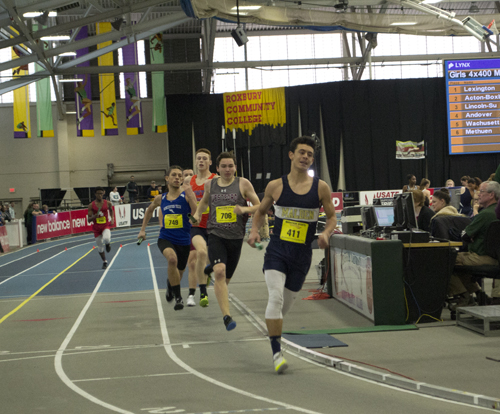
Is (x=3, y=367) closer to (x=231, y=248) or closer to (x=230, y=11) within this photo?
(x=231, y=248)

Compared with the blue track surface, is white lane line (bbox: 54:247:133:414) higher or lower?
higher

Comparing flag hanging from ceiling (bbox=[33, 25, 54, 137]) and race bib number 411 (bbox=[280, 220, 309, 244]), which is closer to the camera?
race bib number 411 (bbox=[280, 220, 309, 244])

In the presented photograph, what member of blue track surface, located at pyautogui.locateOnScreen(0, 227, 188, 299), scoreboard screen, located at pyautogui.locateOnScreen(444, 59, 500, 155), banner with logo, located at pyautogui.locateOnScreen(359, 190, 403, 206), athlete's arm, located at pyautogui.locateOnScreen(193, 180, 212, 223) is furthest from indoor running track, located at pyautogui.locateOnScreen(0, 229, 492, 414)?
scoreboard screen, located at pyautogui.locateOnScreen(444, 59, 500, 155)

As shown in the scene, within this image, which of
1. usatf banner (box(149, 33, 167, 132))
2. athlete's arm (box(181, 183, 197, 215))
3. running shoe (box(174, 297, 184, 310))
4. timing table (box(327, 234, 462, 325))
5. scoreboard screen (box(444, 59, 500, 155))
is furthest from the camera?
usatf banner (box(149, 33, 167, 132))

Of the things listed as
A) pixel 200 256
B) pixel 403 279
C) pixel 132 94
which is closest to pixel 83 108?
pixel 132 94

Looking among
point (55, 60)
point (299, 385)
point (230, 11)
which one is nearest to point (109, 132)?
point (55, 60)

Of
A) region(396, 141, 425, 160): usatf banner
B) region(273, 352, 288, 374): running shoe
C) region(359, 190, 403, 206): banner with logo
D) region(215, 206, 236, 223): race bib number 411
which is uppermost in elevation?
region(396, 141, 425, 160): usatf banner

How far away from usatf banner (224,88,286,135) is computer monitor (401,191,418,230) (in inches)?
839

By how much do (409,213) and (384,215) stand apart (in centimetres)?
106

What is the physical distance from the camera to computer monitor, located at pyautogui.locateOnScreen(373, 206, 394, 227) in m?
7.62

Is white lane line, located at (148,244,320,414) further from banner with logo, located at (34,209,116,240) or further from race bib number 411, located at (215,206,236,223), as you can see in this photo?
banner with logo, located at (34,209,116,240)

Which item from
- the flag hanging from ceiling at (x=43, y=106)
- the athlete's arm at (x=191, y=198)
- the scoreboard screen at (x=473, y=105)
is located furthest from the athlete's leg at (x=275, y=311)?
the flag hanging from ceiling at (x=43, y=106)

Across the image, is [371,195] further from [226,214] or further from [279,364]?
[279,364]

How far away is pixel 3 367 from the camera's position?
5.03 meters
